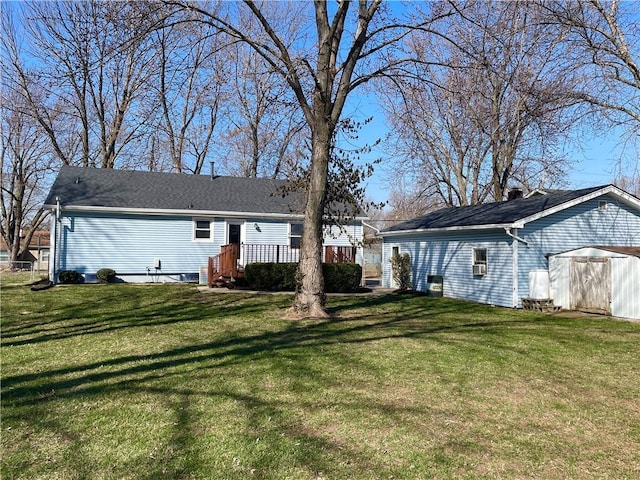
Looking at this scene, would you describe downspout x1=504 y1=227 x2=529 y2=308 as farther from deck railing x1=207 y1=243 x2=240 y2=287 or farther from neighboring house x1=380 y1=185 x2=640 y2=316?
deck railing x1=207 y1=243 x2=240 y2=287

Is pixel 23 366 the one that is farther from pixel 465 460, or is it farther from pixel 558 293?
pixel 558 293

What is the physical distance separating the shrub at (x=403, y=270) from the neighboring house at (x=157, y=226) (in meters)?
1.95

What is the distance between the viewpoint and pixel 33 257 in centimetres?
4366

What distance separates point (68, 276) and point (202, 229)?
17.3ft

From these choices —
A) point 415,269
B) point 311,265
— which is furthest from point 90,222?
point 415,269

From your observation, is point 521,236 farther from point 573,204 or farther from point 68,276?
point 68,276

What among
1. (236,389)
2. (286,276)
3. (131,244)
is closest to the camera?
(236,389)

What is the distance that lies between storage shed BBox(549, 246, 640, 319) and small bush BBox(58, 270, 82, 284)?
1631 centimetres

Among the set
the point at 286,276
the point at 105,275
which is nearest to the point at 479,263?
the point at 286,276

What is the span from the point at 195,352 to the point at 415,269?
1398cm

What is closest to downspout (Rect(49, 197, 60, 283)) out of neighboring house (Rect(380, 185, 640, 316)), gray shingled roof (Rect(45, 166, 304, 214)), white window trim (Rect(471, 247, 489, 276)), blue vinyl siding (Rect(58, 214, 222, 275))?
blue vinyl siding (Rect(58, 214, 222, 275))

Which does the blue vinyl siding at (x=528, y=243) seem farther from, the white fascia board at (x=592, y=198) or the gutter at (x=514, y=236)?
the white fascia board at (x=592, y=198)

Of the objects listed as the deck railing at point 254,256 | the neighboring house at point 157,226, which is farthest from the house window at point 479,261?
the neighboring house at point 157,226

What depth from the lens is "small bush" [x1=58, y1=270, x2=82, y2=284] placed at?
1733 cm
